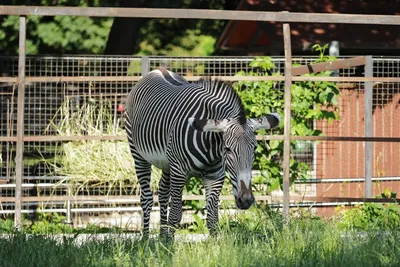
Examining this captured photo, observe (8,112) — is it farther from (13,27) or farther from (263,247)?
(13,27)

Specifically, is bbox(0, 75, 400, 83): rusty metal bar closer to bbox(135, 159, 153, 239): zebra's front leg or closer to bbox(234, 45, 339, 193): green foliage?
bbox(234, 45, 339, 193): green foliage

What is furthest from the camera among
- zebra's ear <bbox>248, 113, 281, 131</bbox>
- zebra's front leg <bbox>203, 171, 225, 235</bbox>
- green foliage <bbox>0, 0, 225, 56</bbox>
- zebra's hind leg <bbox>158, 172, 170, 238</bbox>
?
green foliage <bbox>0, 0, 225, 56</bbox>

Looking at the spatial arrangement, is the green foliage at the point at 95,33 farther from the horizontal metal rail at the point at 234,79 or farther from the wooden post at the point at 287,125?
the wooden post at the point at 287,125

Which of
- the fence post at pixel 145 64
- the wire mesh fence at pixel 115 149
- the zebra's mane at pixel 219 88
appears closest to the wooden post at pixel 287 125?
the wire mesh fence at pixel 115 149

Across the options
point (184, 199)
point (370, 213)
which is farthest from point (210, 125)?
point (370, 213)

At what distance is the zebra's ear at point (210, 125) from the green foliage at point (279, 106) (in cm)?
357

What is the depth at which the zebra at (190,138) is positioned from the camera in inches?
343

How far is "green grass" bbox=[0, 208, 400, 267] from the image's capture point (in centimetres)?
665

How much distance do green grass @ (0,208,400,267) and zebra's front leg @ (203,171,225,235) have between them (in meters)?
1.05

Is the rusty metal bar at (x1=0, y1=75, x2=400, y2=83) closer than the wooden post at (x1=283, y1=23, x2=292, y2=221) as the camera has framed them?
No

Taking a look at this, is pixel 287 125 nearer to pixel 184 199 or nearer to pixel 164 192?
pixel 184 199

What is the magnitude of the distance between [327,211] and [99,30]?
45.2 ft

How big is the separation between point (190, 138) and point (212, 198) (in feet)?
2.02

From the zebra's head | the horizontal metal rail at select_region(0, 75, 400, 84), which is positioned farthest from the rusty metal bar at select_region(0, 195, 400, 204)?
the zebra's head
